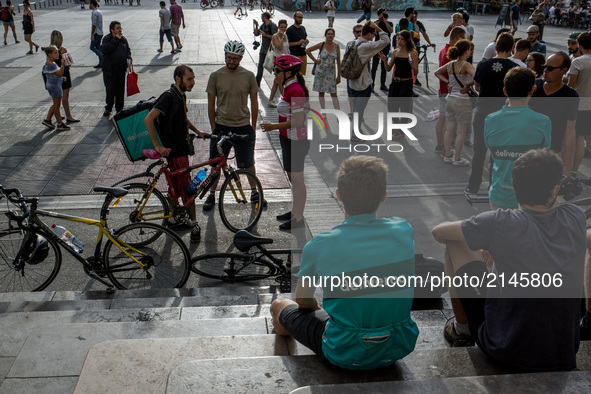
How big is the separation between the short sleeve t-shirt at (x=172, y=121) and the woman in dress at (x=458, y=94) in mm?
3961

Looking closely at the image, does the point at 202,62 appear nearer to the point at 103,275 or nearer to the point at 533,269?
the point at 103,275

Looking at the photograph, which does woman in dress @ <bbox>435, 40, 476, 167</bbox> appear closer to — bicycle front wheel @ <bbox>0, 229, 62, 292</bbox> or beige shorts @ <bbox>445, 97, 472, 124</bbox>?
beige shorts @ <bbox>445, 97, 472, 124</bbox>

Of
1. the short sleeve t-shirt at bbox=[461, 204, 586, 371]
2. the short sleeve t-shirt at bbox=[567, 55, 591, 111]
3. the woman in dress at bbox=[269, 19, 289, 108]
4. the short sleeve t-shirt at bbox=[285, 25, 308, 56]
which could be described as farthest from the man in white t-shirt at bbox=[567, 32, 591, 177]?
the short sleeve t-shirt at bbox=[285, 25, 308, 56]

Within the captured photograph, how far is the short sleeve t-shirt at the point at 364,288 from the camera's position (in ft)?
9.80

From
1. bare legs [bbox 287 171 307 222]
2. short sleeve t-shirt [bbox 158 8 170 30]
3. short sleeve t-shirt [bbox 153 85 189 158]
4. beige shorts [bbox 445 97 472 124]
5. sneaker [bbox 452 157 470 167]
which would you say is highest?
short sleeve t-shirt [bbox 158 8 170 30]

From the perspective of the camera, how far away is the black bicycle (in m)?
5.47

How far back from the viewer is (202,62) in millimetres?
17922

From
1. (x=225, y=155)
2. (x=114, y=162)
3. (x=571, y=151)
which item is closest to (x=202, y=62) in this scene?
(x=114, y=162)

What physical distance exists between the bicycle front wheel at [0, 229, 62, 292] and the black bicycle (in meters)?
1.25

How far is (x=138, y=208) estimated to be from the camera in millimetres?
6359

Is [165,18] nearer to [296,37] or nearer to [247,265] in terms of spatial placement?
[296,37]

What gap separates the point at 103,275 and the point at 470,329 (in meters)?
3.28

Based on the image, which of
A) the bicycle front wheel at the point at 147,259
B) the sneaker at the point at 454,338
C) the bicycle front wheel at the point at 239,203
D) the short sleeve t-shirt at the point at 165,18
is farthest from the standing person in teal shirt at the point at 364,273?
the short sleeve t-shirt at the point at 165,18

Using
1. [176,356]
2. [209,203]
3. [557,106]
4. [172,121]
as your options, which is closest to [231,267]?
[172,121]
